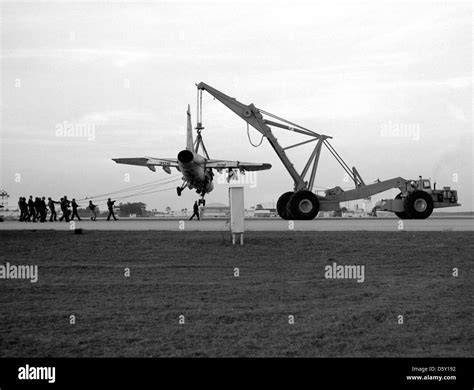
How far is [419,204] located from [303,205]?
756 cm

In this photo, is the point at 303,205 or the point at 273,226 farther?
the point at 303,205

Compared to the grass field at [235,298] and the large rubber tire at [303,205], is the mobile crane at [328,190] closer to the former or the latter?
the large rubber tire at [303,205]

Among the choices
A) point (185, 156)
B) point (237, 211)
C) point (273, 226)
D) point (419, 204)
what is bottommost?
point (273, 226)

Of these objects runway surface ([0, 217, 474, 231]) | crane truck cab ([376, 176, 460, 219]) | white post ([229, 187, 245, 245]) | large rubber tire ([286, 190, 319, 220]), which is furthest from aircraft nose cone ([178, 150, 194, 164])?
white post ([229, 187, 245, 245])

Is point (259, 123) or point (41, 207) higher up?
point (259, 123)

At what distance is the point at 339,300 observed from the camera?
1448cm

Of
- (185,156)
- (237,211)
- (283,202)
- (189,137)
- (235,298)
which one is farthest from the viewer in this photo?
(189,137)

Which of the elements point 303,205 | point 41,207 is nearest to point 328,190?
point 303,205

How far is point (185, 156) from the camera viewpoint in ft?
127

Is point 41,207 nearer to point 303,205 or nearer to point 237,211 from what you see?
point 303,205

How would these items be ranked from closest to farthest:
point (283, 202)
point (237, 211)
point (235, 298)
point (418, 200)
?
point (235, 298)
point (237, 211)
point (418, 200)
point (283, 202)

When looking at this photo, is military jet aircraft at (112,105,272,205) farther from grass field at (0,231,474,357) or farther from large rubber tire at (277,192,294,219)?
grass field at (0,231,474,357)

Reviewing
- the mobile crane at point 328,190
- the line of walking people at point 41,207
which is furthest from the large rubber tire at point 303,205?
the line of walking people at point 41,207
